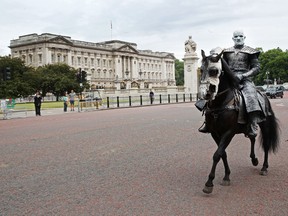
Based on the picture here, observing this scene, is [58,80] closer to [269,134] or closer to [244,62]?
[269,134]

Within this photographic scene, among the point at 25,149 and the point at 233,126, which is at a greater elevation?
the point at 233,126

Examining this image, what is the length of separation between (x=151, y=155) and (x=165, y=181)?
2.44 m

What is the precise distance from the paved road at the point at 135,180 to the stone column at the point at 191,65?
40.2m

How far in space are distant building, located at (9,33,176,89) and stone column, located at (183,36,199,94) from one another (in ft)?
120

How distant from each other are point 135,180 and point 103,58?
12388 cm

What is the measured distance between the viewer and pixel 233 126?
5.49 meters

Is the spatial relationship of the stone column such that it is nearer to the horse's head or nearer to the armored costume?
the armored costume

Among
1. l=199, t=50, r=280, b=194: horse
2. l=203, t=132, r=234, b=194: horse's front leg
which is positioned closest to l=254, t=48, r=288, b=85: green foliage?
l=199, t=50, r=280, b=194: horse

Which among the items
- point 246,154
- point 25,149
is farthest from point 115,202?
point 25,149

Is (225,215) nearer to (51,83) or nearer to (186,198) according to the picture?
(186,198)

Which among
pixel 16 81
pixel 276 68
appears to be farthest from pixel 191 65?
pixel 276 68

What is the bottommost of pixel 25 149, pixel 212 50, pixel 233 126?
pixel 25 149

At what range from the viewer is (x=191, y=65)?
50000mm

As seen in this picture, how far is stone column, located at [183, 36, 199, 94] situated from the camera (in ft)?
163
